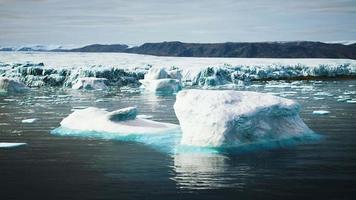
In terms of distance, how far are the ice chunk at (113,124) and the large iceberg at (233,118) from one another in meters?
2.47

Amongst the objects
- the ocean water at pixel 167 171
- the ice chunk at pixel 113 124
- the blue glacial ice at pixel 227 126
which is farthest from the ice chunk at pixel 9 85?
the blue glacial ice at pixel 227 126

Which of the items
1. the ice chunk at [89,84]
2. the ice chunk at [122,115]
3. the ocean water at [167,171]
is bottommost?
the ice chunk at [89,84]

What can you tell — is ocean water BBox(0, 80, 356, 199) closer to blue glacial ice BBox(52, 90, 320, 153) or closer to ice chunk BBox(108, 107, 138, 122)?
blue glacial ice BBox(52, 90, 320, 153)

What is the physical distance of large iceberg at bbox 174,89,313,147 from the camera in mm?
13391

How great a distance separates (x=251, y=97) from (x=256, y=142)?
1617mm

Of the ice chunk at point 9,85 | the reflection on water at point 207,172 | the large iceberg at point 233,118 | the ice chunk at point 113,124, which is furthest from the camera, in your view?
the ice chunk at point 9,85

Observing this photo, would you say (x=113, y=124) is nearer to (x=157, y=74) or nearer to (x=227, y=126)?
(x=227, y=126)

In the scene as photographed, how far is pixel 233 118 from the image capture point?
13242mm

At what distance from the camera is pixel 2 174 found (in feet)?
36.4

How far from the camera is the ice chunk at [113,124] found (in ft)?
55.1

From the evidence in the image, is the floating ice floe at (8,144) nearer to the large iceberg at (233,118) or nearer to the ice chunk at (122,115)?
the ice chunk at (122,115)

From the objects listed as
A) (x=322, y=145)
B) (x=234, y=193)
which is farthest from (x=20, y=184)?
(x=322, y=145)

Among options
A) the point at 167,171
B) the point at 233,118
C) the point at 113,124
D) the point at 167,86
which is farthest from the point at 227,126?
the point at 167,86

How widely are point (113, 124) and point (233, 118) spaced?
19.8ft
